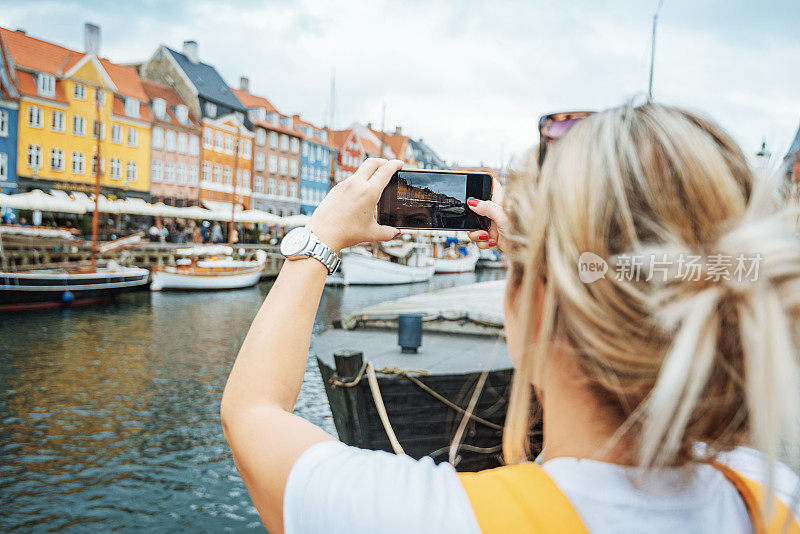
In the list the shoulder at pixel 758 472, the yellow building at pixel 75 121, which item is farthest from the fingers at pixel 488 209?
the yellow building at pixel 75 121

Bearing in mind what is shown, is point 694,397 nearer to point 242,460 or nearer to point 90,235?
point 242,460

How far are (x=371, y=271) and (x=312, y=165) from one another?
1059 inches

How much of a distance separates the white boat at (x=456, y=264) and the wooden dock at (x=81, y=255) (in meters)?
14.0

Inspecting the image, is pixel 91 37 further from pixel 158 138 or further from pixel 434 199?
pixel 434 199

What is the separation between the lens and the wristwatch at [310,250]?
0.93 m

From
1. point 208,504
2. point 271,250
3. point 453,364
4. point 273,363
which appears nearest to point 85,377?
point 208,504

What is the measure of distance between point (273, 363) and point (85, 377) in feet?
41.0

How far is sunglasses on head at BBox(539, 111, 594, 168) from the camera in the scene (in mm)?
975

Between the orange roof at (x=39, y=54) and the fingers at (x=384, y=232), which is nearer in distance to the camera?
the fingers at (x=384, y=232)

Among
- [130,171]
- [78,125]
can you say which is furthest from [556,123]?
[130,171]

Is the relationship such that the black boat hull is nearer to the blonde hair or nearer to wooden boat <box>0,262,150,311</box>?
the blonde hair

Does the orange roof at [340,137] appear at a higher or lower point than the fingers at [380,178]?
higher

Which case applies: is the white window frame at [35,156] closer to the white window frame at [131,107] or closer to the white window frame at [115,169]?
the white window frame at [115,169]

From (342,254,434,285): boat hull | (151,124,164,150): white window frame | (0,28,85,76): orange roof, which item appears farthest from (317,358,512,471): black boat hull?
(151,124,164,150): white window frame
